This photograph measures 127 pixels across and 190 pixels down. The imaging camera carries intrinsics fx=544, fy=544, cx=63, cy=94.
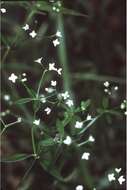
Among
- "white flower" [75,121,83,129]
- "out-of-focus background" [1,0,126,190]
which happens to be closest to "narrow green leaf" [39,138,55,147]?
"white flower" [75,121,83,129]

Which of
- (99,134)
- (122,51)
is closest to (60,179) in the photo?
(99,134)

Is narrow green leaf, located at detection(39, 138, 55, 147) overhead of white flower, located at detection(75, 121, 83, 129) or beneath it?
beneath

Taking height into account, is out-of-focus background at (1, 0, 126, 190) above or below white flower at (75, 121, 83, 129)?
above

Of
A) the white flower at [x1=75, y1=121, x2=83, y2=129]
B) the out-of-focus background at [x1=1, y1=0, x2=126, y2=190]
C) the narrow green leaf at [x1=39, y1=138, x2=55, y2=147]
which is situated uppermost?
the out-of-focus background at [x1=1, y1=0, x2=126, y2=190]

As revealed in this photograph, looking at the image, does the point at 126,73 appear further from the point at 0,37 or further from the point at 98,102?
the point at 0,37

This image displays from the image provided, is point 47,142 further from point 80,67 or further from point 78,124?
point 80,67

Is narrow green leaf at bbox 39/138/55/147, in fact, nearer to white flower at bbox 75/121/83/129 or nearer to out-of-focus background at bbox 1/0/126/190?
white flower at bbox 75/121/83/129

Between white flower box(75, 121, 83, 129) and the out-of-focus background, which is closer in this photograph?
white flower box(75, 121, 83, 129)

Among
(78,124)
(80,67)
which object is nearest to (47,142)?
(78,124)

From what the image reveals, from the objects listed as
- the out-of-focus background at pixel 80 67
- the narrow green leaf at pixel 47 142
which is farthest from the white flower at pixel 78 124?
the out-of-focus background at pixel 80 67
